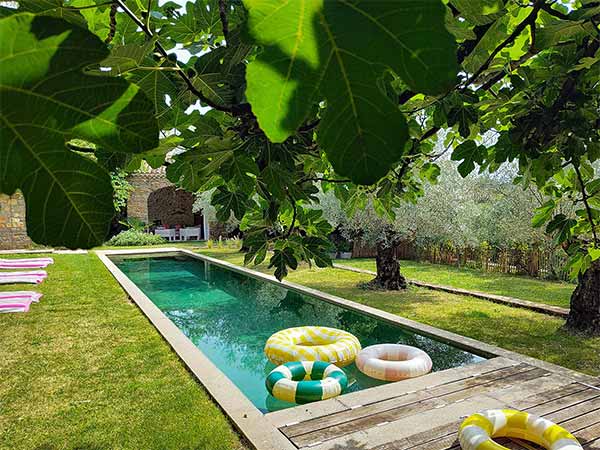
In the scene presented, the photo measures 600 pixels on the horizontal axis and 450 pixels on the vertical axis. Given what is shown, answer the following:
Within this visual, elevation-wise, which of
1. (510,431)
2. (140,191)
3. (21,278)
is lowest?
(510,431)

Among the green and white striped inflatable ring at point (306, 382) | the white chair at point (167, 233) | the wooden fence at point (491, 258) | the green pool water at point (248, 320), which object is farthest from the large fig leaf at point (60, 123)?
the white chair at point (167, 233)

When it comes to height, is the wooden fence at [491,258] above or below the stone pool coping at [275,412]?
above

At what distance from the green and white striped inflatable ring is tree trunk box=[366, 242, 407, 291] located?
5.49 meters

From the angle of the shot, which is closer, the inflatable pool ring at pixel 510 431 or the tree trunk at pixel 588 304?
the inflatable pool ring at pixel 510 431

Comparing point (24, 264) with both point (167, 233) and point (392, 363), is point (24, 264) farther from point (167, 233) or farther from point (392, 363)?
point (167, 233)

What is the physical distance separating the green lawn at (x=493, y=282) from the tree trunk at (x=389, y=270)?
1510mm

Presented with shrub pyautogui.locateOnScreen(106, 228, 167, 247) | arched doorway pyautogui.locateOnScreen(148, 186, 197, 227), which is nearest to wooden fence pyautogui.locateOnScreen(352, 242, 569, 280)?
shrub pyautogui.locateOnScreen(106, 228, 167, 247)

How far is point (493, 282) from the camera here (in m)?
12.7

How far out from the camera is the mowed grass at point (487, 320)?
6293mm

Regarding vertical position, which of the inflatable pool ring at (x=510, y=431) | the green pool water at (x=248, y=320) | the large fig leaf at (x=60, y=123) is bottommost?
the green pool water at (x=248, y=320)

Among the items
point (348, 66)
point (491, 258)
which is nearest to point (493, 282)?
point (491, 258)

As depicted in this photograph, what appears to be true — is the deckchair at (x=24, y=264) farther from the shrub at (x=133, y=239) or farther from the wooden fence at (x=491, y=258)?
the wooden fence at (x=491, y=258)

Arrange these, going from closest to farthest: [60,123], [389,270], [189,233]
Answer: [60,123]
[389,270]
[189,233]

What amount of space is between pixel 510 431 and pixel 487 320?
4387 millimetres
